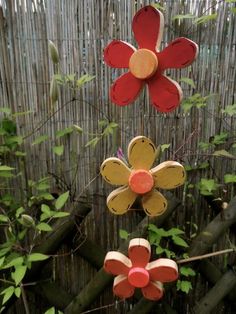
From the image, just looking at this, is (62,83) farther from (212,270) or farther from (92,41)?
(212,270)

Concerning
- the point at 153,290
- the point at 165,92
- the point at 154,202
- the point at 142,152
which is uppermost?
the point at 165,92

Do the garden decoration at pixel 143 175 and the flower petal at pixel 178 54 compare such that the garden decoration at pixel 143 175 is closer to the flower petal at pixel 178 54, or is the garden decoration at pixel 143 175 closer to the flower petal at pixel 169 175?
the flower petal at pixel 169 175

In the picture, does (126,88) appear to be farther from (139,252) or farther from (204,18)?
(204,18)

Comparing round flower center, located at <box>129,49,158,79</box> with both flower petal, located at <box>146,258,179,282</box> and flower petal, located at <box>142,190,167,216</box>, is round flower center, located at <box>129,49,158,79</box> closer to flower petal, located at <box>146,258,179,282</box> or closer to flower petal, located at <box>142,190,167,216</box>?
flower petal, located at <box>142,190,167,216</box>

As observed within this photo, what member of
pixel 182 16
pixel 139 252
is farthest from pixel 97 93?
pixel 139 252

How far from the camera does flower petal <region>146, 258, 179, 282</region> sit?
2.06ft

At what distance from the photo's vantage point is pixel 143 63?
0.52 m

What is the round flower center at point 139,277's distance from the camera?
63 centimetres

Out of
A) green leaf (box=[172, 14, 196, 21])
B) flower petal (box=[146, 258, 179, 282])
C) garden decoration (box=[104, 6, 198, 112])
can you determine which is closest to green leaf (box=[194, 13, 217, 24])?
green leaf (box=[172, 14, 196, 21])

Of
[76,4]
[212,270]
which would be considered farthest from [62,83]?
[212,270]

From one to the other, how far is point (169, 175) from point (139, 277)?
0.76 ft

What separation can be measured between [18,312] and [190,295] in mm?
708

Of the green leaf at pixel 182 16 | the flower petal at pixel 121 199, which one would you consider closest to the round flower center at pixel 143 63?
the flower petal at pixel 121 199

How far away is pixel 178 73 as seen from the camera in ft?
3.32
